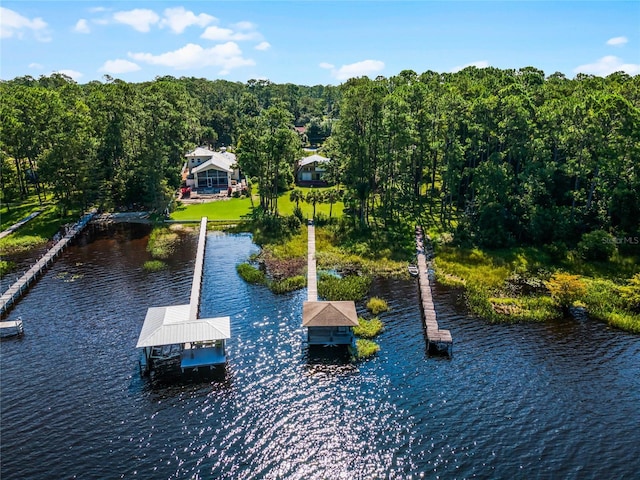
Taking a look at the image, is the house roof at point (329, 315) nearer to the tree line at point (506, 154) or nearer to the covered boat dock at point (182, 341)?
the covered boat dock at point (182, 341)

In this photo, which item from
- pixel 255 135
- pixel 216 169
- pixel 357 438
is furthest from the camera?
pixel 216 169

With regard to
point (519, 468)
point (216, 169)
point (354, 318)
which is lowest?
point (519, 468)

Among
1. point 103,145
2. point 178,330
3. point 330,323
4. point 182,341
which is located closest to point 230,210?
point 103,145

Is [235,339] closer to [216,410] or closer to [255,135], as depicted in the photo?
[216,410]

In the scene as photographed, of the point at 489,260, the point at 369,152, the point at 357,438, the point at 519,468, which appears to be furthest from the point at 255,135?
the point at 519,468

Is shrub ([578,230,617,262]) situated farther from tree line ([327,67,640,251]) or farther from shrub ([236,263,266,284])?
shrub ([236,263,266,284])

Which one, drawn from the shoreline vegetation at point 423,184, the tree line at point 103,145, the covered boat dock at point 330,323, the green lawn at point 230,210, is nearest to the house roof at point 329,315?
the covered boat dock at point 330,323

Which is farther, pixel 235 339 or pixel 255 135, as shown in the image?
pixel 255 135
